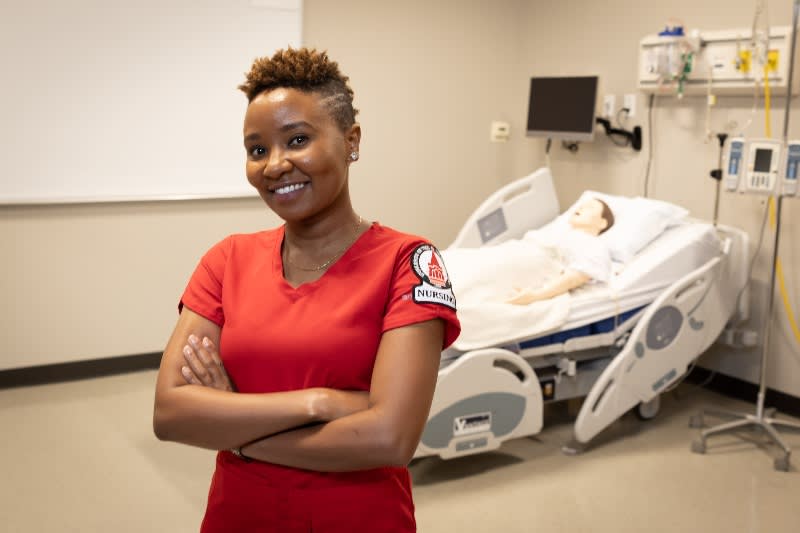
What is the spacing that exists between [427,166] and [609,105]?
117cm

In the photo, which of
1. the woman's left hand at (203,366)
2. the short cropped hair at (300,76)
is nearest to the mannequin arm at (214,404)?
the woman's left hand at (203,366)

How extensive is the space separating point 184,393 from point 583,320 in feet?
7.66

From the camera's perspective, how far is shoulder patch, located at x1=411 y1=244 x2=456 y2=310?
1.15 meters

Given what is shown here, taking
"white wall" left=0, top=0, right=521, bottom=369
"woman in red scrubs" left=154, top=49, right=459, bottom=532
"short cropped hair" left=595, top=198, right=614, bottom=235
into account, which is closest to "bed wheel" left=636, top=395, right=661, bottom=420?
"short cropped hair" left=595, top=198, right=614, bottom=235

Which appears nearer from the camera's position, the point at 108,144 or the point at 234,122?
the point at 108,144

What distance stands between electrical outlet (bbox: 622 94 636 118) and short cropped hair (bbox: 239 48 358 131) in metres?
3.58

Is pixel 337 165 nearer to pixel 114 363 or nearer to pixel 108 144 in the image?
pixel 108 144

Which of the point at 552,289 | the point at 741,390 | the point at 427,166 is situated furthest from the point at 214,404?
the point at 427,166

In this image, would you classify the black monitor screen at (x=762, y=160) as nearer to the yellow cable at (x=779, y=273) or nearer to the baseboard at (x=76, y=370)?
the yellow cable at (x=779, y=273)

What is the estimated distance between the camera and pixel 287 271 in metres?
1.22

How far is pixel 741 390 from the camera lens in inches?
159

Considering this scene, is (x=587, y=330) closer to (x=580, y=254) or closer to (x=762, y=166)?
(x=580, y=254)

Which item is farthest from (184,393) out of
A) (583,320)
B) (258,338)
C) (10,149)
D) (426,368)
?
(10,149)

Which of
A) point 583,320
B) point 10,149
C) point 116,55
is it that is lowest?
point 583,320
